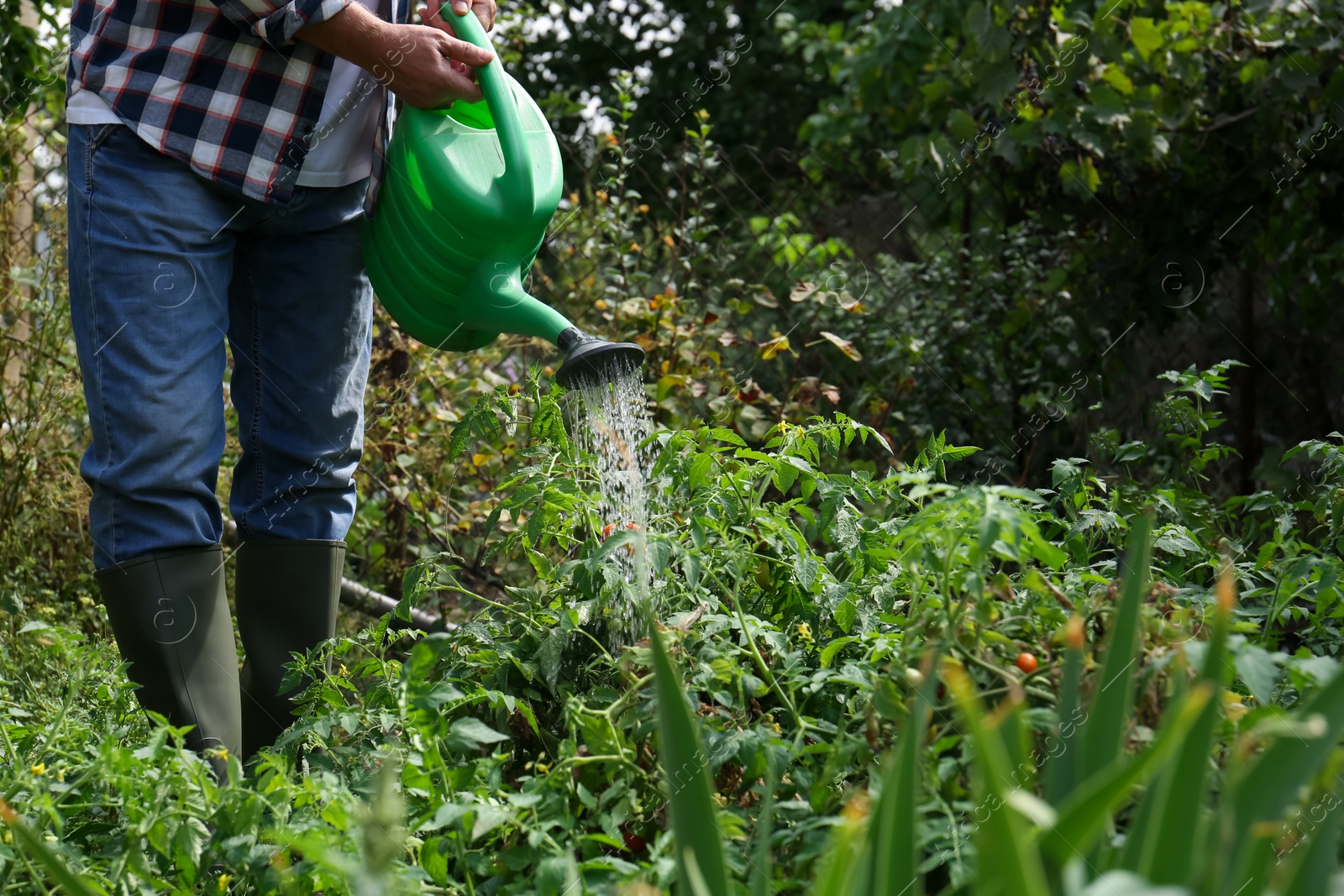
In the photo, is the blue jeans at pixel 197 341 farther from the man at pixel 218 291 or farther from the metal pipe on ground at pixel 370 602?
the metal pipe on ground at pixel 370 602

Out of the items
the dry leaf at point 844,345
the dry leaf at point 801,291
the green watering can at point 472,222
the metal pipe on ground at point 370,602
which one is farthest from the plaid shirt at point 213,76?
the dry leaf at point 801,291

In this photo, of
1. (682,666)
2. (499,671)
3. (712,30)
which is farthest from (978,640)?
(712,30)

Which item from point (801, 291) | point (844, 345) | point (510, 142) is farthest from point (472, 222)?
point (801, 291)

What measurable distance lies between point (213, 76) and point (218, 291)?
28cm

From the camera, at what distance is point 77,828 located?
1192 millimetres

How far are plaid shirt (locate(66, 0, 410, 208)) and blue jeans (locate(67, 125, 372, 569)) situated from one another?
0.04 metres

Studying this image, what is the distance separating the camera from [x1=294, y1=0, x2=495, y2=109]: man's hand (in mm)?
1460

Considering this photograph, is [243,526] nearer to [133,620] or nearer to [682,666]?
[133,620]

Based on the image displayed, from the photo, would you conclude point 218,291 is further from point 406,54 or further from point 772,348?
point 772,348

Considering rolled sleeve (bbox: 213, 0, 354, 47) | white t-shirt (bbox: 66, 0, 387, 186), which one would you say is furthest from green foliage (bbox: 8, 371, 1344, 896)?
rolled sleeve (bbox: 213, 0, 354, 47)

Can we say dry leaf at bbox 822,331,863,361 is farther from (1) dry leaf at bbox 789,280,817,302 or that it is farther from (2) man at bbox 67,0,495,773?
(2) man at bbox 67,0,495,773

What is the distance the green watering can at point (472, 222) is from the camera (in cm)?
154

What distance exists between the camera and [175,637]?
143cm

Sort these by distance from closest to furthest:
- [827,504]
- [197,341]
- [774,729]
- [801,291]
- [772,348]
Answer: [774,729], [827,504], [197,341], [772,348], [801,291]
